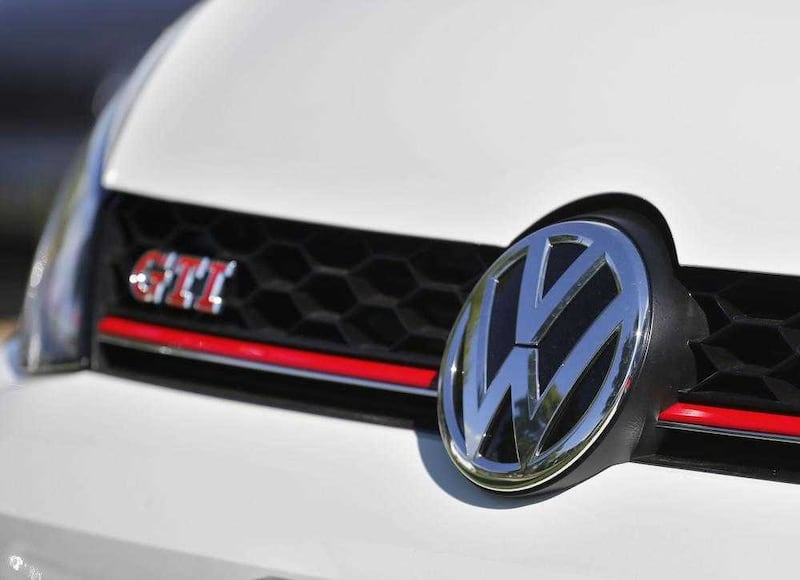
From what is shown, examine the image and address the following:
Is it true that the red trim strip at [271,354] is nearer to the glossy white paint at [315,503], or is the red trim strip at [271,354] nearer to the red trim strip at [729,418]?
the glossy white paint at [315,503]

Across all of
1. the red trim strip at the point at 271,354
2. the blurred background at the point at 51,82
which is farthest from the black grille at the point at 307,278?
the blurred background at the point at 51,82

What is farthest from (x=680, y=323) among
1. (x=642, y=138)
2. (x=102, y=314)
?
(x=102, y=314)

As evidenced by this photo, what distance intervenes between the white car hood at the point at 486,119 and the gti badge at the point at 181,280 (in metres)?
0.09

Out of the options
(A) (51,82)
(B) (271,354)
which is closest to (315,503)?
(B) (271,354)

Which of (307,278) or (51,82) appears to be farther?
(51,82)

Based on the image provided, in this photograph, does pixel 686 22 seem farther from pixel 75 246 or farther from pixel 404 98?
pixel 75 246

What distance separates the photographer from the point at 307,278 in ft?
5.20

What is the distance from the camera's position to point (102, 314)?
1.71 meters

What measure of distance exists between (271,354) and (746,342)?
1.89 ft

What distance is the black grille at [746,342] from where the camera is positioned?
1281 mm

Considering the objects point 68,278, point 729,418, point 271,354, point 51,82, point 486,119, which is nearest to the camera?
point 729,418

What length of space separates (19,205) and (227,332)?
122 inches

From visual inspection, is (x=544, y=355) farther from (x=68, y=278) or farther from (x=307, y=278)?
(x=68, y=278)

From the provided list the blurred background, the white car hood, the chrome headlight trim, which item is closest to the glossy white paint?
the chrome headlight trim
